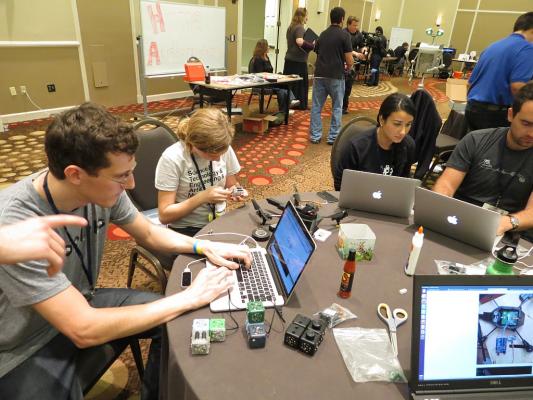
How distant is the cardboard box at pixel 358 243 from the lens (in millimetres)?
1359

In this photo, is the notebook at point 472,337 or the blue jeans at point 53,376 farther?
the blue jeans at point 53,376

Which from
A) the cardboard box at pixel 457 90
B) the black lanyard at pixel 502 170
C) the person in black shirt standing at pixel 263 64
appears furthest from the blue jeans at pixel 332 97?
the black lanyard at pixel 502 170

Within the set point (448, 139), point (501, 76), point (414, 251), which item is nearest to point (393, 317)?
point (414, 251)

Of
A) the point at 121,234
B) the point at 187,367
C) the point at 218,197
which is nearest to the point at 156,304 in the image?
the point at 187,367

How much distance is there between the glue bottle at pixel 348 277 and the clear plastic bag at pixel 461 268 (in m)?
0.41

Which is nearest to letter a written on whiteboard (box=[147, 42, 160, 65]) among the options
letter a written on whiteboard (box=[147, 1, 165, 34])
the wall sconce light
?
letter a written on whiteboard (box=[147, 1, 165, 34])

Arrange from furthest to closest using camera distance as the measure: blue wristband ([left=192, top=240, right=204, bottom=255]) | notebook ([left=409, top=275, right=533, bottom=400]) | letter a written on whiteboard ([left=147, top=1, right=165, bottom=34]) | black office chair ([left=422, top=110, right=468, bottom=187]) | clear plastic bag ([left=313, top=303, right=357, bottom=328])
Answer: letter a written on whiteboard ([left=147, top=1, right=165, bottom=34]) < black office chair ([left=422, top=110, right=468, bottom=187]) < blue wristband ([left=192, top=240, right=204, bottom=255]) < clear plastic bag ([left=313, top=303, right=357, bottom=328]) < notebook ([left=409, top=275, right=533, bottom=400])

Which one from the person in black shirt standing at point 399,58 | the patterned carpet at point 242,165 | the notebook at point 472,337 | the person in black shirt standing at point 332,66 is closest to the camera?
the notebook at point 472,337

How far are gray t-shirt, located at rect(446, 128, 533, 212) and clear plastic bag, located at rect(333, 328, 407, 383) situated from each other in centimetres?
138

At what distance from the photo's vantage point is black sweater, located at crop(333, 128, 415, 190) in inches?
80.5

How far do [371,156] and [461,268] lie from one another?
89cm

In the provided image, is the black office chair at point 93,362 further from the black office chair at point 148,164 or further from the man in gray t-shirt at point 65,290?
the black office chair at point 148,164

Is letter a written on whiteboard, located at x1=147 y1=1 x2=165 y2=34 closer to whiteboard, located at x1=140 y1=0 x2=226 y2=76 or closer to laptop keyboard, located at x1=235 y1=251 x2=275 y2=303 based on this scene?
whiteboard, located at x1=140 y1=0 x2=226 y2=76

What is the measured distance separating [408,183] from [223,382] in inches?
45.2
